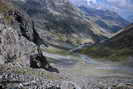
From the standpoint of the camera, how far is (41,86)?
138 ft

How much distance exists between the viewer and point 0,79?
4409 centimetres

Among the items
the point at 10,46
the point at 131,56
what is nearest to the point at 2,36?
the point at 10,46

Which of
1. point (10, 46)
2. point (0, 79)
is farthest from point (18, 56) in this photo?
point (0, 79)

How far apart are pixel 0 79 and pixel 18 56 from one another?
26.8m

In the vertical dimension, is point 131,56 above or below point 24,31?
below

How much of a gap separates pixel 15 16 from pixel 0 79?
60.4 metres

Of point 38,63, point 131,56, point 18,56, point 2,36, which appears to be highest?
point 2,36

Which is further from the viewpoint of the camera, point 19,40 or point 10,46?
point 19,40

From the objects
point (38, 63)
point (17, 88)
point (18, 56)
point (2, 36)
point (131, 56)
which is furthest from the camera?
point (131, 56)

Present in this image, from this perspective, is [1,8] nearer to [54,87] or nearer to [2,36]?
[2,36]

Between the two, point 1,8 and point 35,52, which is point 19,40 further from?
point 1,8

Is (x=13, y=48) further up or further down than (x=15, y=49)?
further up

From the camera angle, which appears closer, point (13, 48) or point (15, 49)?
point (13, 48)

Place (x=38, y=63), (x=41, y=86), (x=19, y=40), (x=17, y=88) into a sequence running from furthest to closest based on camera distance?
(x=38, y=63) → (x=19, y=40) → (x=41, y=86) → (x=17, y=88)
